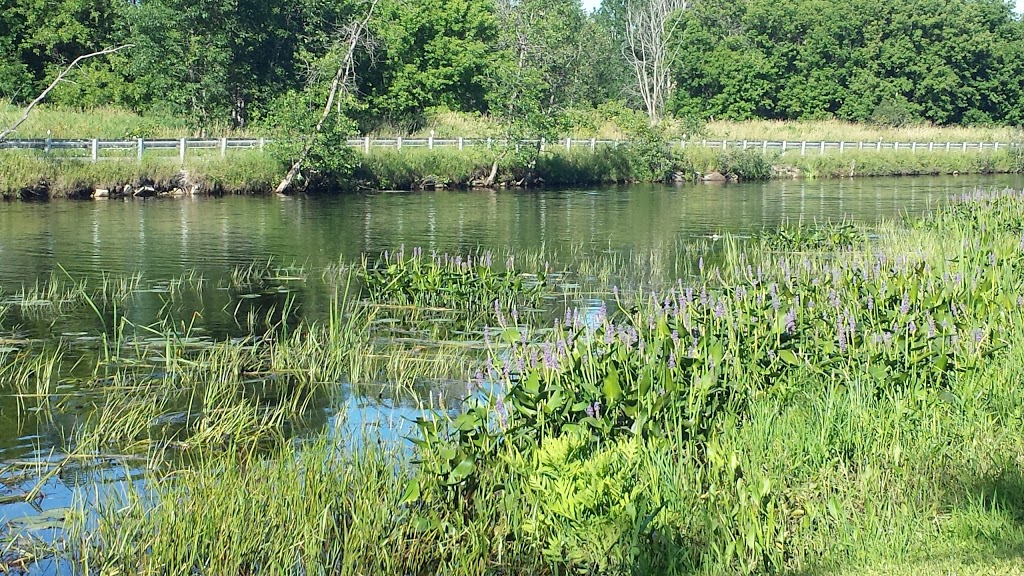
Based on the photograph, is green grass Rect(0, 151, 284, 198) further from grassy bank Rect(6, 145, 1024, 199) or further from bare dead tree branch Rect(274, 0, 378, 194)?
bare dead tree branch Rect(274, 0, 378, 194)

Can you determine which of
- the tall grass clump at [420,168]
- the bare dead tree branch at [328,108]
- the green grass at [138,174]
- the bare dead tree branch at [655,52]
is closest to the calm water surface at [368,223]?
the green grass at [138,174]

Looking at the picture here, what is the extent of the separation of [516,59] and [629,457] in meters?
45.3

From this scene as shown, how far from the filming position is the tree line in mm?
46125

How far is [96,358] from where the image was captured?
12109 mm

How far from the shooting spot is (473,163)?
4294 centimetres

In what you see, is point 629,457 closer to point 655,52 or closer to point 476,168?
point 476,168

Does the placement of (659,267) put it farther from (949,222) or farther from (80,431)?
(80,431)

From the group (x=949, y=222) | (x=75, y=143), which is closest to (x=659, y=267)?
(x=949, y=222)

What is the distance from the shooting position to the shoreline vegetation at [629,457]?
235 inches

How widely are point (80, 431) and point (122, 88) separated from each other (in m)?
44.7

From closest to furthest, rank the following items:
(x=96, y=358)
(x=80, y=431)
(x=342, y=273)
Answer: (x=80, y=431)
(x=96, y=358)
(x=342, y=273)

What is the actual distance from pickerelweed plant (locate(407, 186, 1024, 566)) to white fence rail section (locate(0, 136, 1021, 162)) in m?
28.4

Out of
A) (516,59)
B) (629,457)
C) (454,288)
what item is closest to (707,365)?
(629,457)

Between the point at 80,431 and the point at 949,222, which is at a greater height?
the point at 949,222
